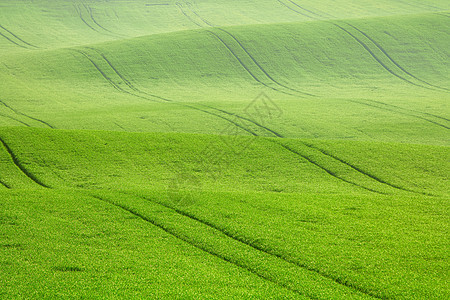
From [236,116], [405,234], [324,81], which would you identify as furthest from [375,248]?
[324,81]

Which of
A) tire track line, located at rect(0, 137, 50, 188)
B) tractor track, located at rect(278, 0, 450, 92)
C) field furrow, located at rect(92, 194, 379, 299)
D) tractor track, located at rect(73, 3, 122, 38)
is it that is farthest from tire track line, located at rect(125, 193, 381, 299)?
tractor track, located at rect(73, 3, 122, 38)

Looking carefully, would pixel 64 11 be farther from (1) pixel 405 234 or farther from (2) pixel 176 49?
(1) pixel 405 234

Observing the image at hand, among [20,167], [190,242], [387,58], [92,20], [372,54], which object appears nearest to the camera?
[190,242]

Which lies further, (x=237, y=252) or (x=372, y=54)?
(x=372, y=54)

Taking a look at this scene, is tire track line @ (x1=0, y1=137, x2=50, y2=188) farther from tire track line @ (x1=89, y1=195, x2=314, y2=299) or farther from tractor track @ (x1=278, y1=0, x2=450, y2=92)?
tractor track @ (x1=278, y1=0, x2=450, y2=92)

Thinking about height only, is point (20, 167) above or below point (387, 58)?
below

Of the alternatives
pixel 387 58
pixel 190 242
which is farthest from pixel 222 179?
pixel 387 58

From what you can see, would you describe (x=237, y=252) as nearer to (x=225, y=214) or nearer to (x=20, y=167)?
(x=225, y=214)

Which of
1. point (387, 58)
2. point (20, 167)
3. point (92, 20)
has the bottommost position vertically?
point (20, 167)
